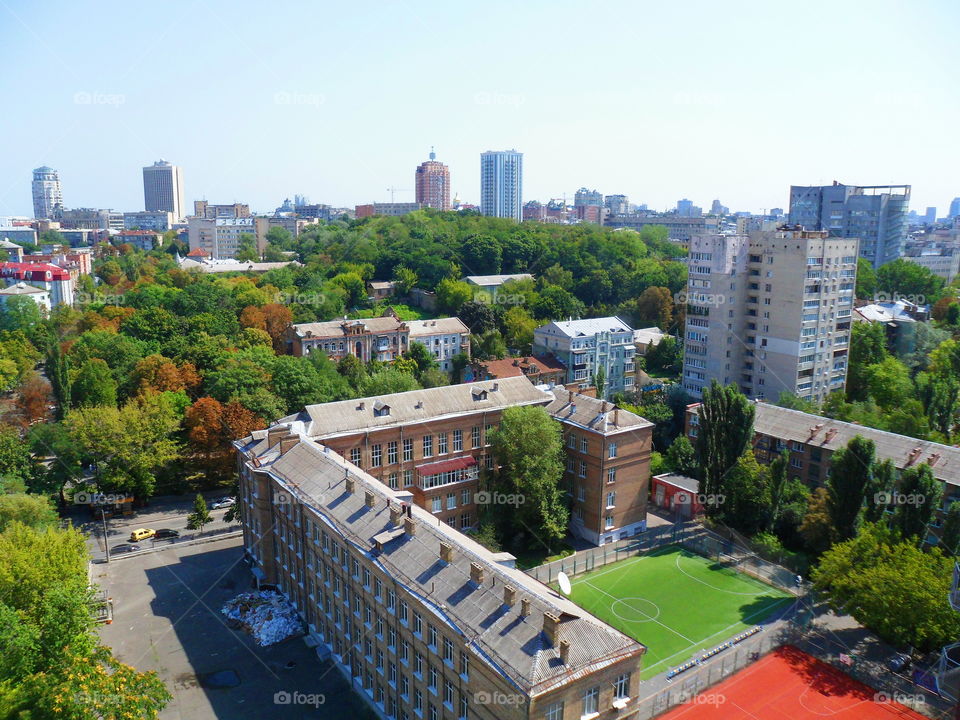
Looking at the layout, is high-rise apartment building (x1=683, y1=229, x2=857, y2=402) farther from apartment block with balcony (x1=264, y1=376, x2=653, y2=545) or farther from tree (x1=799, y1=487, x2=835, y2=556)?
apartment block with balcony (x1=264, y1=376, x2=653, y2=545)

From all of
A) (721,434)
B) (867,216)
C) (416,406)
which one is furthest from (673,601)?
(867,216)

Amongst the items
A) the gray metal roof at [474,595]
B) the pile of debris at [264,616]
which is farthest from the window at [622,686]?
the pile of debris at [264,616]

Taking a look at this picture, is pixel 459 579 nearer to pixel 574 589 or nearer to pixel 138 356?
pixel 574 589

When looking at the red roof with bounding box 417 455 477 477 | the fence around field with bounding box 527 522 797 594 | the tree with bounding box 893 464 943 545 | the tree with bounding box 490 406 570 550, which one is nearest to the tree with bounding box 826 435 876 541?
the tree with bounding box 893 464 943 545

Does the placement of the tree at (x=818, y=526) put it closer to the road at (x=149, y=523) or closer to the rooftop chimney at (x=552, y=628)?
the rooftop chimney at (x=552, y=628)

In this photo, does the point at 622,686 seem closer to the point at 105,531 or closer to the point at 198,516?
the point at 198,516
